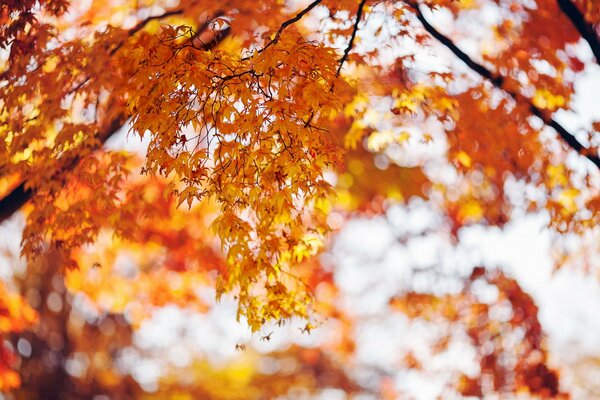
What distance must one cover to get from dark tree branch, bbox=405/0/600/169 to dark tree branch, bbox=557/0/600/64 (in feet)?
2.38

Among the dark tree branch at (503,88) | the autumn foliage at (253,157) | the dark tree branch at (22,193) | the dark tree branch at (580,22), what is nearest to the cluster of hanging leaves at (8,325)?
the autumn foliage at (253,157)

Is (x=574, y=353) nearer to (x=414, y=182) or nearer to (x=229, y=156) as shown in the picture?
(x=414, y=182)

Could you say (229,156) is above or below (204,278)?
above

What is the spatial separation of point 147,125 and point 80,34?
2.88 meters

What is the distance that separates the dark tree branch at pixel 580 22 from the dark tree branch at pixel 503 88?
73 centimetres

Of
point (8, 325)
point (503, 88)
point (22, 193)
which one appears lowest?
point (8, 325)

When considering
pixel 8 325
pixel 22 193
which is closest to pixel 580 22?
pixel 22 193

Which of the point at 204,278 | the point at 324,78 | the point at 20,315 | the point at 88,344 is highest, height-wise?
the point at 324,78

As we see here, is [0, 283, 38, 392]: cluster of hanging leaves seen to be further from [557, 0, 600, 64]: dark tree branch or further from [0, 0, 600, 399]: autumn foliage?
[557, 0, 600, 64]: dark tree branch

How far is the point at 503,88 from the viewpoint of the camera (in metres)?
5.96

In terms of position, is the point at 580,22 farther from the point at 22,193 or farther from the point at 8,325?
the point at 8,325

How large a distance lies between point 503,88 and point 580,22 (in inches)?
35.2

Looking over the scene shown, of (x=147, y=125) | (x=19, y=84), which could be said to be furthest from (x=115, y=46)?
(x=147, y=125)

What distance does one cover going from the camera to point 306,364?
738 inches
